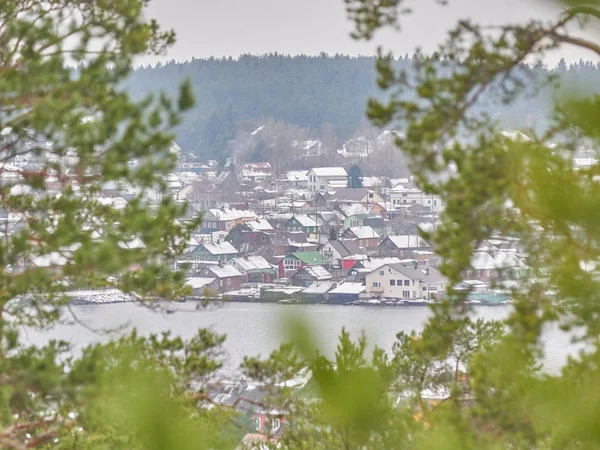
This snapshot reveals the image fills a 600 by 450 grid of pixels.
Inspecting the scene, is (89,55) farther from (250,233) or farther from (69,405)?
(250,233)

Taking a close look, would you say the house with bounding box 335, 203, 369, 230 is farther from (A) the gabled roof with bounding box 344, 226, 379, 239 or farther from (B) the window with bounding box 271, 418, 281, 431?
(B) the window with bounding box 271, 418, 281, 431

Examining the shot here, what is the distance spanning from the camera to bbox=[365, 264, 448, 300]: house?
878 cm

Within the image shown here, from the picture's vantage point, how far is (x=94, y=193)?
350cm

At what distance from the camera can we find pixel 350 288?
8984 mm

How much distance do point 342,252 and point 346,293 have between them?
7.00 ft

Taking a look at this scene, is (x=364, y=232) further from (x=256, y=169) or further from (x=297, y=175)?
(x=297, y=175)

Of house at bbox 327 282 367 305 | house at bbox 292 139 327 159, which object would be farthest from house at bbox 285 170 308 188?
house at bbox 327 282 367 305

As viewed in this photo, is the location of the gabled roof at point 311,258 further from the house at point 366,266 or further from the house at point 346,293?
the house at point 346,293

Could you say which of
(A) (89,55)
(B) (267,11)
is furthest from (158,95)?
(B) (267,11)

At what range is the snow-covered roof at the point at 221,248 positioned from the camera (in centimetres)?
997

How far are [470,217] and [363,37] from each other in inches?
40.1

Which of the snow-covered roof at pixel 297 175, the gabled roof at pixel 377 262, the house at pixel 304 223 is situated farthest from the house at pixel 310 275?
the snow-covered roof at pixel 297 175

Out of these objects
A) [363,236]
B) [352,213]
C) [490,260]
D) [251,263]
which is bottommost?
[490,260]

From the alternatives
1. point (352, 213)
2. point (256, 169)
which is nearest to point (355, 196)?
point (352, 213)
